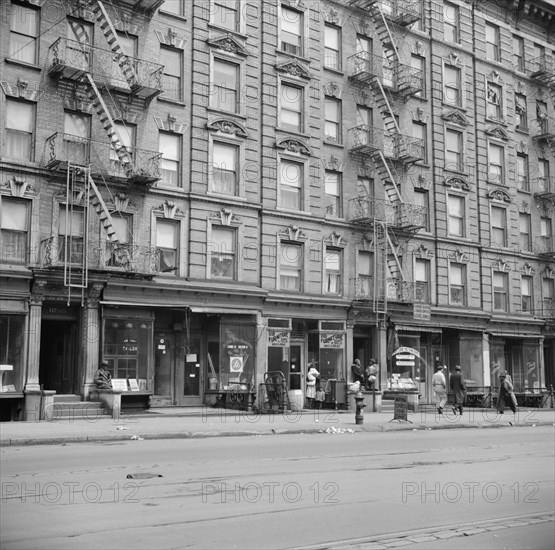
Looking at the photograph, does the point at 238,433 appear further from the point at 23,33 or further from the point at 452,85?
the point at 452,85

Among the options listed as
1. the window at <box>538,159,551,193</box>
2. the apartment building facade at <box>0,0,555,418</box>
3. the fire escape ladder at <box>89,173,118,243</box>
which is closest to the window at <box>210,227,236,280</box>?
the apartment building facade at <box>0,0,555,418</box>

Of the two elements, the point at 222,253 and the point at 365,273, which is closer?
the point at 222,253

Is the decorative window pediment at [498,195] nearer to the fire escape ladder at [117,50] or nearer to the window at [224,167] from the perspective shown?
the window at [224,167]

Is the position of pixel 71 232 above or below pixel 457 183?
below

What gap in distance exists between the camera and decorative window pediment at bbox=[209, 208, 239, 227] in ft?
95.2

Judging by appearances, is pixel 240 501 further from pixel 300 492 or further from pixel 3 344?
pixel 3 344

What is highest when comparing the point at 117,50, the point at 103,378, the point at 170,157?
the point at 117,50

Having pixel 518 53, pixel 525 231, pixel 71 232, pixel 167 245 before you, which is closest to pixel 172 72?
pixel 167 245

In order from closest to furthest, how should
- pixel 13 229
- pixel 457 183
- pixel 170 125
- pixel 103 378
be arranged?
1. pixel 13 229
2. pixel 103 378
3. pixel 170 125
4. pixel 457 183

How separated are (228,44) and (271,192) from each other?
610 cm

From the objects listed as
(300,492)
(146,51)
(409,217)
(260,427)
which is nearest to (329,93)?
(409,217)

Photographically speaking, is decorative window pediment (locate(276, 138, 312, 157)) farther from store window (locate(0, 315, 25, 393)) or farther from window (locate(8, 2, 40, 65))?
store window (locate(0, 315, 25, 393))

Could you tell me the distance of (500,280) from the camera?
1587 inches

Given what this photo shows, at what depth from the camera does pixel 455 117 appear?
38531 millimetres
